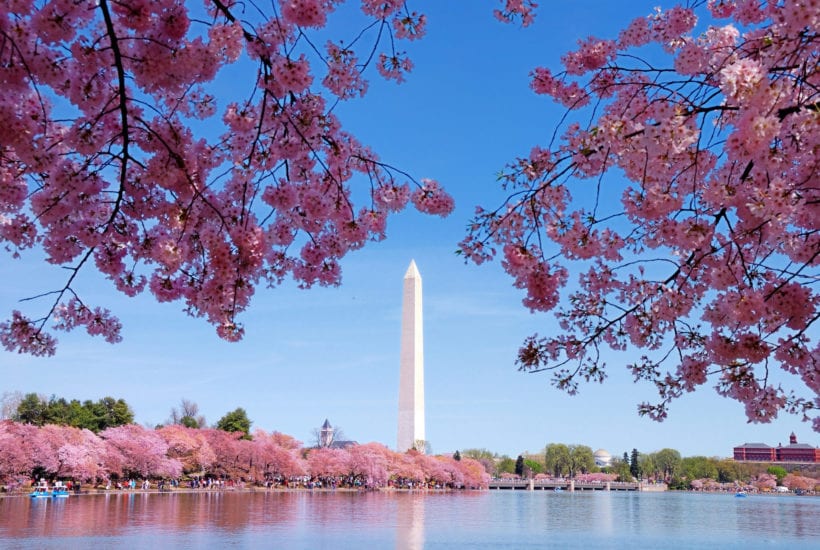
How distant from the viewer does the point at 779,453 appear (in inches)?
4567

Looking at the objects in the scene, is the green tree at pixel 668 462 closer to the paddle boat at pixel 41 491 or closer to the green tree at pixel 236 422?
the green tree at pixel 236 422

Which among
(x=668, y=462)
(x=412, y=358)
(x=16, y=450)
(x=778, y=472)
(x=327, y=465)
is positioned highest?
(x=412, y=358)

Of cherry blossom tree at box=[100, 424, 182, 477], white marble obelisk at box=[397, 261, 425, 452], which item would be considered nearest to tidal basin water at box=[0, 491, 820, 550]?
cherry blossom tree at box=[100, 424, 182, 477]

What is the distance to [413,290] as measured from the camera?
4862cm

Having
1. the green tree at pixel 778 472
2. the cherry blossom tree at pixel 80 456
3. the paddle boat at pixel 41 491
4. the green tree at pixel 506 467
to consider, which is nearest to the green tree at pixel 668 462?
the green tree at pixel 778 472

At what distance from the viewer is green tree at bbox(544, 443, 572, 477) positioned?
105 m

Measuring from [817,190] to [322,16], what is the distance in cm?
250

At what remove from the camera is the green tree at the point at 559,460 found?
10481cm

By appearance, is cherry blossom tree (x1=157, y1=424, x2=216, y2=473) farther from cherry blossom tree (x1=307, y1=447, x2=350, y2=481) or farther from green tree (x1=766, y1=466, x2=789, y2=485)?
green tree (x1=766, y1=466, x2=789, y2=485)

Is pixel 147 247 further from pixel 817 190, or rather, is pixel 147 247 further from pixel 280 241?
pixel 817 190

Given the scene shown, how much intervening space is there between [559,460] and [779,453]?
39.2 meters

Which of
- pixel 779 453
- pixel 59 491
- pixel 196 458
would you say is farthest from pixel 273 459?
pixel 779 453

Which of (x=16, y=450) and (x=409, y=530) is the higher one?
(x=16, y=450)

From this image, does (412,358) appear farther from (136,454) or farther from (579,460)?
(579,460)
